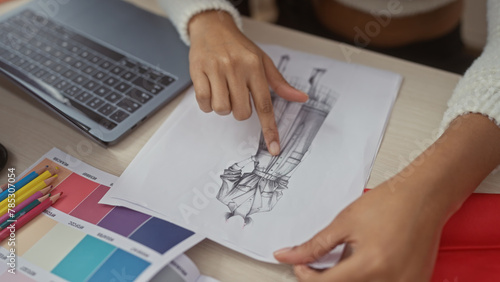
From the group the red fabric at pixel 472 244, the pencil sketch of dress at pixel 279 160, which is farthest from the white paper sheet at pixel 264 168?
the red fabric at pixel 472 244

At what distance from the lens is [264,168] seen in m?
Answer: 0.54

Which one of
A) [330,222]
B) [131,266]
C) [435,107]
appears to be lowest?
[131,266]

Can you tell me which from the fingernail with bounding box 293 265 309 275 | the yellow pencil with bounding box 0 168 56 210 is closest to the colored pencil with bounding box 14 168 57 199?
the yellow pencil with bounding box 0 168 56 210

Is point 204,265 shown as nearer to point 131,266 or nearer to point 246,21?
point 131,266

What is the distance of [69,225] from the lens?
490 millimetres

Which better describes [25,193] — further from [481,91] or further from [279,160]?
[481,91]

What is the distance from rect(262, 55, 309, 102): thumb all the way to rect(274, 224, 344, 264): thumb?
0.20 m

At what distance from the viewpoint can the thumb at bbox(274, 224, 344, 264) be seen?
1.42ft

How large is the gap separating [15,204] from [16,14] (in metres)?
0.39

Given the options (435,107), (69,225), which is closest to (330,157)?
(435,107)

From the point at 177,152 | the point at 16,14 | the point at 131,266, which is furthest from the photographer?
the point at 16,14

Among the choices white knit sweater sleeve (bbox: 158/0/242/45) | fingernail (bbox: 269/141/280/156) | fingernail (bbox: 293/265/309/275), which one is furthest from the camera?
white knit sweater sleeve (bbox: 158/0/242/45)

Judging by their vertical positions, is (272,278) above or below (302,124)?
below

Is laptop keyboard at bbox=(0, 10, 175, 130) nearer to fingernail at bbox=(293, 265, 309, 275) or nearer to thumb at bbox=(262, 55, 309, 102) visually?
thumb at bbox=(262, 55, 309, 102)
